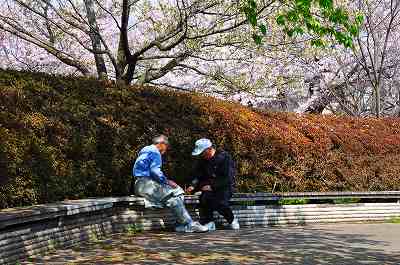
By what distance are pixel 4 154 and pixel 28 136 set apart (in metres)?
0.60

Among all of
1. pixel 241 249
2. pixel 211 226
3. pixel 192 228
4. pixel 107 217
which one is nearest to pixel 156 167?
pixel 107 217

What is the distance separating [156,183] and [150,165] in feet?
0.98

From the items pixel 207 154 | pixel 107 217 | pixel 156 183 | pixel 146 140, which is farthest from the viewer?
pixel 146 140

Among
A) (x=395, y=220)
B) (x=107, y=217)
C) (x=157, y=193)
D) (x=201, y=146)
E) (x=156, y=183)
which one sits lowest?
(x=395, y=220)

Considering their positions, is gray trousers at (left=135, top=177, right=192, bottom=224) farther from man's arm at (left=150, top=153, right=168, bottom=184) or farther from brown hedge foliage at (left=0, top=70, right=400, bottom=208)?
brown hedge foliage at (left=0, top=70, right=400, bottom=208)

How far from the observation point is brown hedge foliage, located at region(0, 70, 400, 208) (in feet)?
25.7

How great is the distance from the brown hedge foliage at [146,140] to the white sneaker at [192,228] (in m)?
1.11

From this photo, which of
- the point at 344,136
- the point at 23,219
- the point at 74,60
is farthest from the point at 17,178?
the point at 344,136

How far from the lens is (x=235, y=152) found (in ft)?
37.2

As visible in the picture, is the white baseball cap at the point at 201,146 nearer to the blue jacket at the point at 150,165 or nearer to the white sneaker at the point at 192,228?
the blue jacket at the point at 150,165

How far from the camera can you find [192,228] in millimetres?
9023

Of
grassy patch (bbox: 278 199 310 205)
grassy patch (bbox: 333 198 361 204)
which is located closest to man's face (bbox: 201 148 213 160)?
grassy patch (bbox: 278 199 310 205)

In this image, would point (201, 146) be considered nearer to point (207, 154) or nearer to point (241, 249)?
point (207, 154)

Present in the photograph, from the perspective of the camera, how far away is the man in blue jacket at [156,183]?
8.62 m
